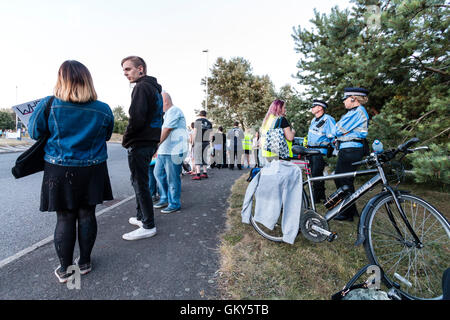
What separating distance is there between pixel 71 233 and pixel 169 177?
5.96ft

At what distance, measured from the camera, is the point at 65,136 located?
5.99 feet

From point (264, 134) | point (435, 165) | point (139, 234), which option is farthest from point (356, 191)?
point (139, 234)

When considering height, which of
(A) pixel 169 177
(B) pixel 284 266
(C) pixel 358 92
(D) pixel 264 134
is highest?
(C) pixel 358 92

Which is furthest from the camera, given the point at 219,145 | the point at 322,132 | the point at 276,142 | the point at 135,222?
the point at 219,145

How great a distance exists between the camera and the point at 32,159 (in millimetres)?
1883

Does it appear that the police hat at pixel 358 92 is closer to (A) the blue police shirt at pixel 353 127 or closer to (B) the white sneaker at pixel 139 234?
(A) the blue police shirt at pixel 353 127

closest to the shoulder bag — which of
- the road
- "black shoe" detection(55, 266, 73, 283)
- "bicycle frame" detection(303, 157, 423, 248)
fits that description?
"bicycle frame" detection(303, 157, 423, 248)

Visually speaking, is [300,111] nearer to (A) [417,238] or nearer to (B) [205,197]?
(B) [205,197]

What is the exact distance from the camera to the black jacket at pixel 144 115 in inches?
99.1

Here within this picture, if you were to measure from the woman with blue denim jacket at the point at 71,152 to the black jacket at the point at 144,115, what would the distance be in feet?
1.70

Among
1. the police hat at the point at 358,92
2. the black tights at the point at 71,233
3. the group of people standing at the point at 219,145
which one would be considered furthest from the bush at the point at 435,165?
the group of people standing at the point at 219,145

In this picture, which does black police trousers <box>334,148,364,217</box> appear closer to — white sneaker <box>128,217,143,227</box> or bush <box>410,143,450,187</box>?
bush <box>410,143,450,187</box>

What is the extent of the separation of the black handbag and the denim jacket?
4cm

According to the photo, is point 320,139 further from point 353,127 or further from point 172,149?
point 172,149
